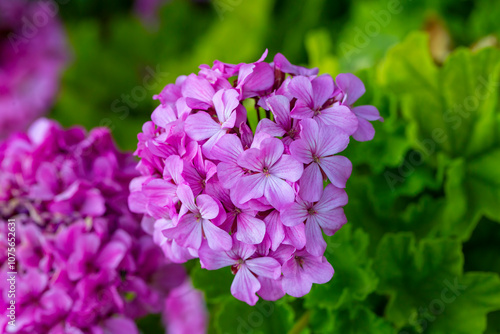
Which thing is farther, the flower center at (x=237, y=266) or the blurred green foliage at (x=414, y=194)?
the blurred green foliage at (x=414, y=194)

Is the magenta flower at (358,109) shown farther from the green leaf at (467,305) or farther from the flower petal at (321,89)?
the green leaf at (467,305)

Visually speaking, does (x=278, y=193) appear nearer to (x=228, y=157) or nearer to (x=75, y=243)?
(x=228, y=157)

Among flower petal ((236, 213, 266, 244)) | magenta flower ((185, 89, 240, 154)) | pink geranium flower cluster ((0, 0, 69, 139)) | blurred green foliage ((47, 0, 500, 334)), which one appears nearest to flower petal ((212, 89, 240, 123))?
magenta flower ((185, 89, 240, 154))

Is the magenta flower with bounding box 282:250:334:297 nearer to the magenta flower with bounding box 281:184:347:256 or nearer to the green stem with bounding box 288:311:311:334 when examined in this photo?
the magenta flower with bounding box 281:184:347:256

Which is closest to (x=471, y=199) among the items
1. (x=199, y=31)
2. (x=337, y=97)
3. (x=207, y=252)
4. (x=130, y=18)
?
(x=337, y=97)

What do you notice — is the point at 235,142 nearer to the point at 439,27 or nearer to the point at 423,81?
the point at 423,81

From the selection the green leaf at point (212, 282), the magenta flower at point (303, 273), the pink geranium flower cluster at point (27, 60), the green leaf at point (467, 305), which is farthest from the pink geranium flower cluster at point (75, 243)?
the pink geranium flower cluster at point (27, 60)

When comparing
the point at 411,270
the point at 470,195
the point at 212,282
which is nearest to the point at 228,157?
the point at 212,282
